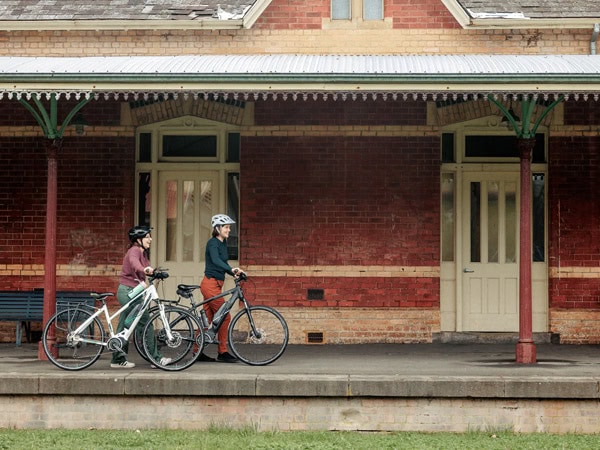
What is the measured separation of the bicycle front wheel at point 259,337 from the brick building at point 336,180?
38cm

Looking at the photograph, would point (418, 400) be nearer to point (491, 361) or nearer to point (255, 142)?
point (491, 361)

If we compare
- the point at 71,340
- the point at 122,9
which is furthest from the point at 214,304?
the point at 122,9

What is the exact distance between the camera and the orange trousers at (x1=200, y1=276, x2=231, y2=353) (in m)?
11.9

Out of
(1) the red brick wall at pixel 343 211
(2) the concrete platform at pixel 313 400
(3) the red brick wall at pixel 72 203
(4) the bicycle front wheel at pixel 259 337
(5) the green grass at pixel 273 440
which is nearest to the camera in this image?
(5) the green grass at pixel 273 440

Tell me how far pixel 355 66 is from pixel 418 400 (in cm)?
427

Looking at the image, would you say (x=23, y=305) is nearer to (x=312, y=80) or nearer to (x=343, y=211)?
(x=343, y=211)

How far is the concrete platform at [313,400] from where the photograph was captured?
406 inches

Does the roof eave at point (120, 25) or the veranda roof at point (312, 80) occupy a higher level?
the roof eave at point (120, 25)

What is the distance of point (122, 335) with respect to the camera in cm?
1142

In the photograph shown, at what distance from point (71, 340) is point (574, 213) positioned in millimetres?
7088

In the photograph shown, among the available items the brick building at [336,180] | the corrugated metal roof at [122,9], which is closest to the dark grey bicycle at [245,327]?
the brick building at [336,180]

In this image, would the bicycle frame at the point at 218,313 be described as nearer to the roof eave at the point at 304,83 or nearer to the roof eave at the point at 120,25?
the roof eave at the point at 304,83

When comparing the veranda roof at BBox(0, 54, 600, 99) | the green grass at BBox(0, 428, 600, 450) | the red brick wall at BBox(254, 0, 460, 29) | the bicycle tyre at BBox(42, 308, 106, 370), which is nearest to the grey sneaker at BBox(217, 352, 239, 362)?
the bicycle tyre at BBox(42, 308, 106, 370)

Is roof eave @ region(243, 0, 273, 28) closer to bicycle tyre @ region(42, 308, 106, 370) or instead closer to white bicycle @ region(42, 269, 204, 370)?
white bicycle @ region(42, 269, 204, 370)
